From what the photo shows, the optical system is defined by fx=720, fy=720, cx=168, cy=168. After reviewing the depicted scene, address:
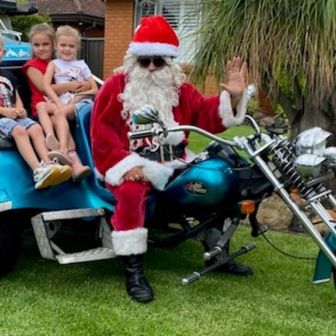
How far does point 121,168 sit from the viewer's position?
4156 mm

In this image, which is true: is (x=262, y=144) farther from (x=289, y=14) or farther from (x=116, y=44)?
(x=116, y=44)

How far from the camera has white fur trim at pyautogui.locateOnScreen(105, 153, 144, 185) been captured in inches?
163

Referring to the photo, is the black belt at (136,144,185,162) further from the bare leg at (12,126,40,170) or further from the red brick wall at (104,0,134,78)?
the red brick wall at (104,0,134,78)

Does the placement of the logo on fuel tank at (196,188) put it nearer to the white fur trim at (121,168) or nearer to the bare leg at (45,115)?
the white fur trim at (121,168)

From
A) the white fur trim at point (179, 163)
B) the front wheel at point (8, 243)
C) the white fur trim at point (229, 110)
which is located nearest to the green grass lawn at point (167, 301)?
the front wheel at point (8, 243)

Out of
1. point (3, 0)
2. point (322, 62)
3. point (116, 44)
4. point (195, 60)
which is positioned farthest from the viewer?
point (116, 44)

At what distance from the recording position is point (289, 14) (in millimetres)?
5703

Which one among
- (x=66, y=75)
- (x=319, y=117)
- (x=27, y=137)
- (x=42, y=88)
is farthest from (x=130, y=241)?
(x=319, y=117)

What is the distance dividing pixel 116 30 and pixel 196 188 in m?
12.8

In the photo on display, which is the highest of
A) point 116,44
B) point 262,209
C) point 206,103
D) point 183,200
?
point 206,103

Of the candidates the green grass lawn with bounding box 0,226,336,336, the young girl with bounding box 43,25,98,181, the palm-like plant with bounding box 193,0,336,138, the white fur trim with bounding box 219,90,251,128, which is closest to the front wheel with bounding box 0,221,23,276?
the green grass lawn with bounding box 0,226,336,336

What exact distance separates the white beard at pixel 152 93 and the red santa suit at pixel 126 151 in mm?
49

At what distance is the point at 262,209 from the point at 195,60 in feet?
4.64

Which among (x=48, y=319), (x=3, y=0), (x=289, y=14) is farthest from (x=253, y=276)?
(x=3, y=0)
